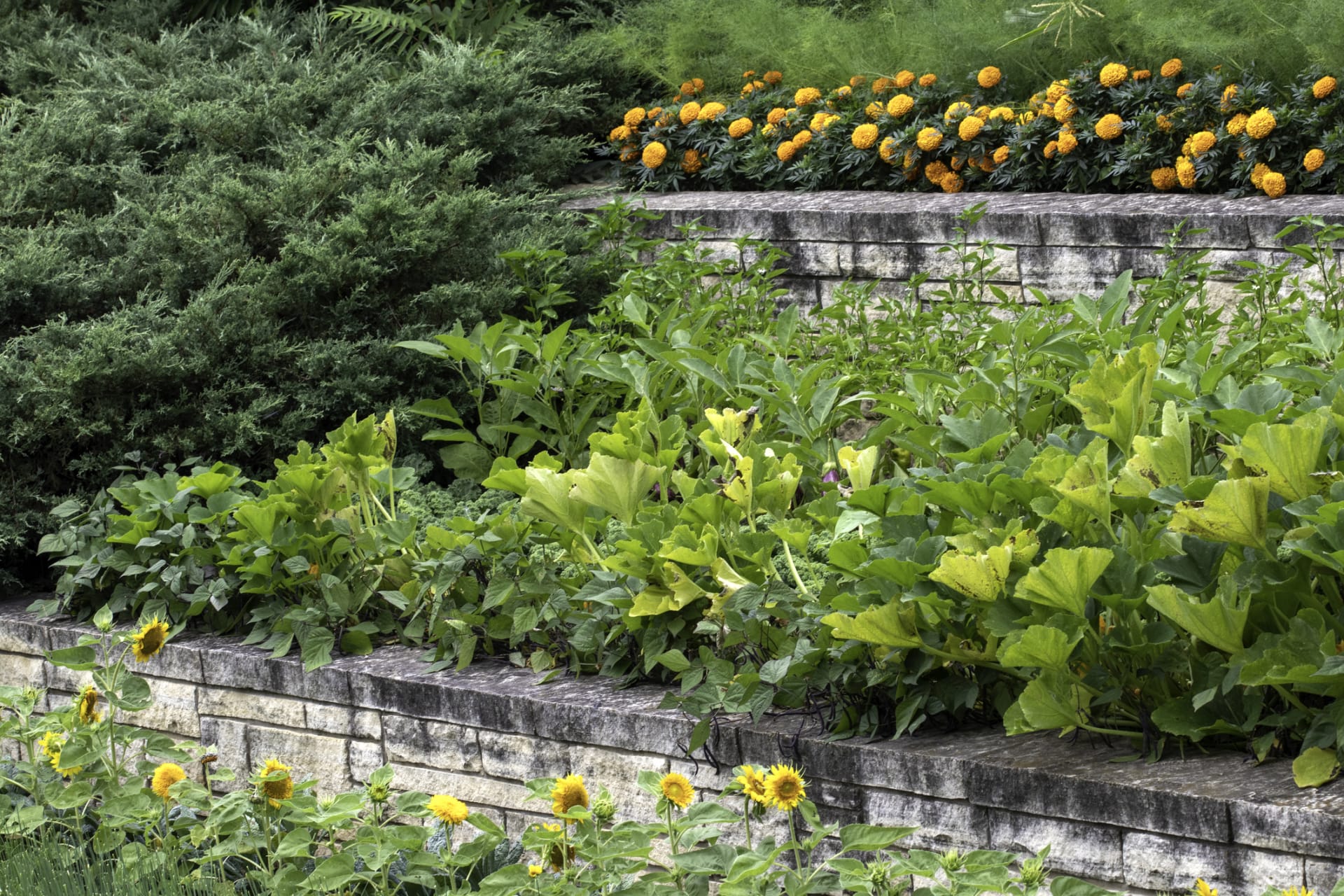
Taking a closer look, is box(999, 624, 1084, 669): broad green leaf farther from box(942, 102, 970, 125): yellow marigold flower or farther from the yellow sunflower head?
box(942, 102, 970, 125): yellow marigold flower

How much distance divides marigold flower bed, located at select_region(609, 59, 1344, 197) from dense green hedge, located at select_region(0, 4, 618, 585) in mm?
651

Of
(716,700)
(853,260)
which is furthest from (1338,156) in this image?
(716,700)

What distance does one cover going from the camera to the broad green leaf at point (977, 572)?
78.7 inches

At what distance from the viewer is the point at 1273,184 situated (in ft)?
15.4

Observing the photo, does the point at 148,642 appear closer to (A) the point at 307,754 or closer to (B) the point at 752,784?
(A) the point at 307,754

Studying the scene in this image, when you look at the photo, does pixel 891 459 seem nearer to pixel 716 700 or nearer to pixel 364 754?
pixel 716 700

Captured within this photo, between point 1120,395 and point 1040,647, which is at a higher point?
point 1120,395

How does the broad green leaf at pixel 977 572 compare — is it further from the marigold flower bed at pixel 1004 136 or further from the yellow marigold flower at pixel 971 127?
the yellow marigold flower at pixel 971 127

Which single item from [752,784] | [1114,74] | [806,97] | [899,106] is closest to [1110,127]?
[1114,74]

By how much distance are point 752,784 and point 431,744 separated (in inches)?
47.3

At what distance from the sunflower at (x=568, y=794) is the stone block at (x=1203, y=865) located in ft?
2.72

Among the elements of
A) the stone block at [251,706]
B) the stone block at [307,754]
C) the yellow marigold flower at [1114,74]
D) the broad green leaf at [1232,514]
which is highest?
the yellow marigold flower at [1114,74]

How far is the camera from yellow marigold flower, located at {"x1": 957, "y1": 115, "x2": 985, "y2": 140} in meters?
5.42

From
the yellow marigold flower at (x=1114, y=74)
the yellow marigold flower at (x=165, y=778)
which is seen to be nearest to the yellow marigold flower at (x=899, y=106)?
the yellow marigold flower at (x=1114, y=74)
